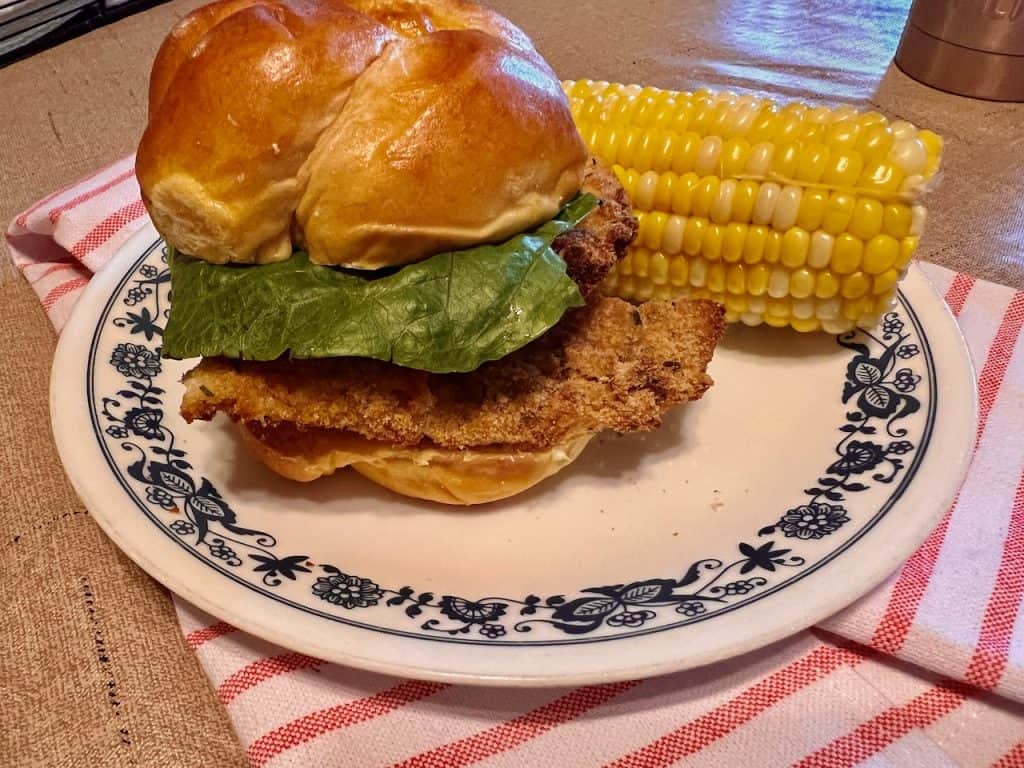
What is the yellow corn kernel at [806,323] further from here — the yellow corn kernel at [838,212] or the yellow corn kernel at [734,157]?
the yellow corn kernel at [734,157]

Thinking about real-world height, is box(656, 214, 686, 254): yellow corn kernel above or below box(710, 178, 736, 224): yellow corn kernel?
below

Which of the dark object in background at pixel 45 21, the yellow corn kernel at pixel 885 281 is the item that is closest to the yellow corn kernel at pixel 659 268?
the yellow corn kernel at pixel 885 281

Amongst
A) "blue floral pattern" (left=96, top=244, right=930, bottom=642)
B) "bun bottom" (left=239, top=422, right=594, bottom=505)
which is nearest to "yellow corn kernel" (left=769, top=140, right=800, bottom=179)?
"blue floral pattern" (left=96, top=244, right=930, bottom=642)

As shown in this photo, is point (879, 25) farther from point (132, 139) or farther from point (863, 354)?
point (132, 139)

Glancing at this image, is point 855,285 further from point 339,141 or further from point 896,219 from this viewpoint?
point 339,141

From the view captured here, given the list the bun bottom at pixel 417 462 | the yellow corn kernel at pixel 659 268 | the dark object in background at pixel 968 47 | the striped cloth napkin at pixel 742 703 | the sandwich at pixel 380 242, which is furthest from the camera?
the dark object in background at pixel 968 47

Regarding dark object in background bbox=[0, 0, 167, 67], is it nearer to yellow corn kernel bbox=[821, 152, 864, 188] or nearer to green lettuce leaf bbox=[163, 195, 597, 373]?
green lettuce leaf bbox=[163, 195, 597, 373]
